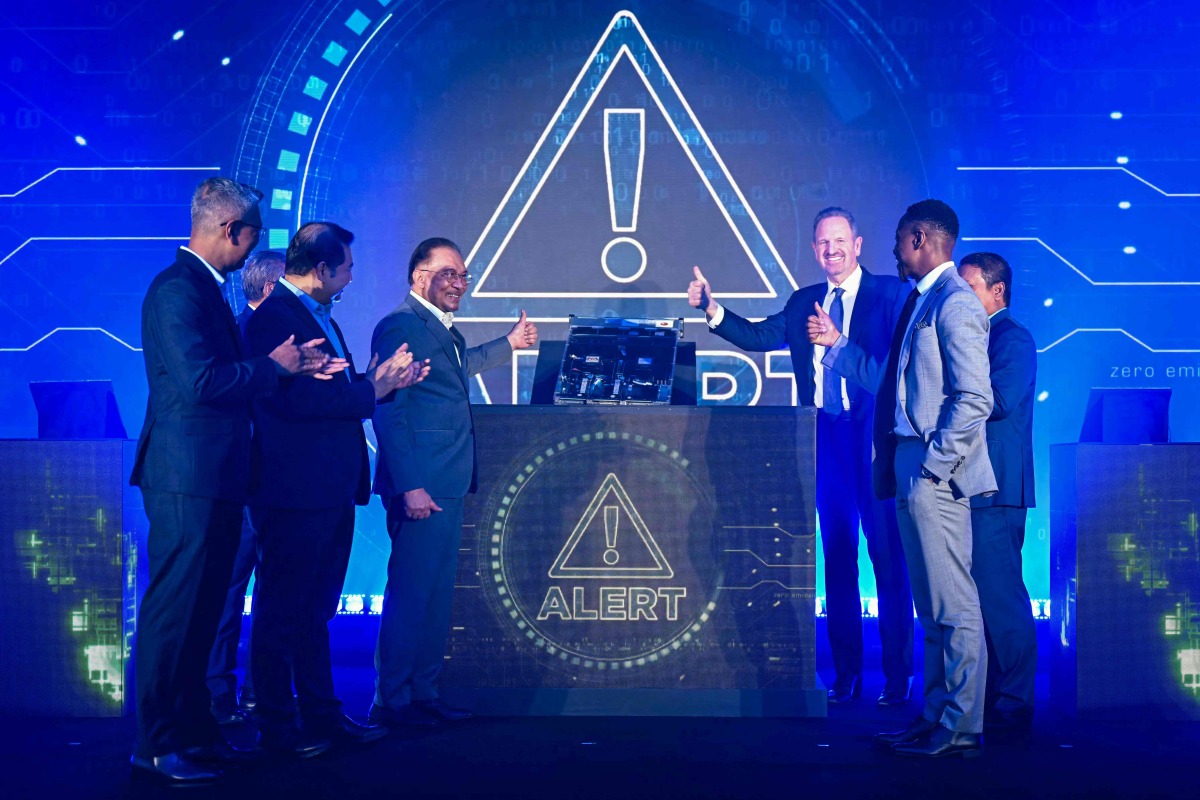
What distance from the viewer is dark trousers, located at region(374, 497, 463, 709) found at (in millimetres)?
4066

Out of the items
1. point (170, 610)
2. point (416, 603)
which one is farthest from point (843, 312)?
point (170, 610)

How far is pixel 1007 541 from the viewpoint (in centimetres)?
412

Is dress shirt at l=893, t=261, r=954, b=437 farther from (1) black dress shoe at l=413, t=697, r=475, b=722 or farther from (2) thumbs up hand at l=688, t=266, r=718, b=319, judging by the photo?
(1) black dress shoe at l=413, t=697, r=475, b=722

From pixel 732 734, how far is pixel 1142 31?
4.28 m

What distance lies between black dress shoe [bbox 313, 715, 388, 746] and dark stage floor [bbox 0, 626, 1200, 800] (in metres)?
0.05

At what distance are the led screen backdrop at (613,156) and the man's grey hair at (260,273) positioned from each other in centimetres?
134

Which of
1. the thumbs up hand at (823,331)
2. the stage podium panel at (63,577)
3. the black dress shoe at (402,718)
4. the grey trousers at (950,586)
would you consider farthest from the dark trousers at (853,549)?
the stage podium panel at (63,577)

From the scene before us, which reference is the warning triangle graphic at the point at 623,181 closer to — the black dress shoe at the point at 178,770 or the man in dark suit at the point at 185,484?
the man in dark suit at the point at 185,484

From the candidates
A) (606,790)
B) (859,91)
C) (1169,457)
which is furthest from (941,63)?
(606,790)

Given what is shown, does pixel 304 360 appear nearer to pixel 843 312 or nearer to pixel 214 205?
pixel 214 205

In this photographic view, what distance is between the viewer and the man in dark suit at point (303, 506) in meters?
3.58

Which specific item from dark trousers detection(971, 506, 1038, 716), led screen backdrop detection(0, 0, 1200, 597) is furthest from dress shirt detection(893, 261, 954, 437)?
led screen backdrop detection(0, 0, 1200, 597)

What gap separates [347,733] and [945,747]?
1889 millimetres

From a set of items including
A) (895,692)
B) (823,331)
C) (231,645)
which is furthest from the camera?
(895,692)
